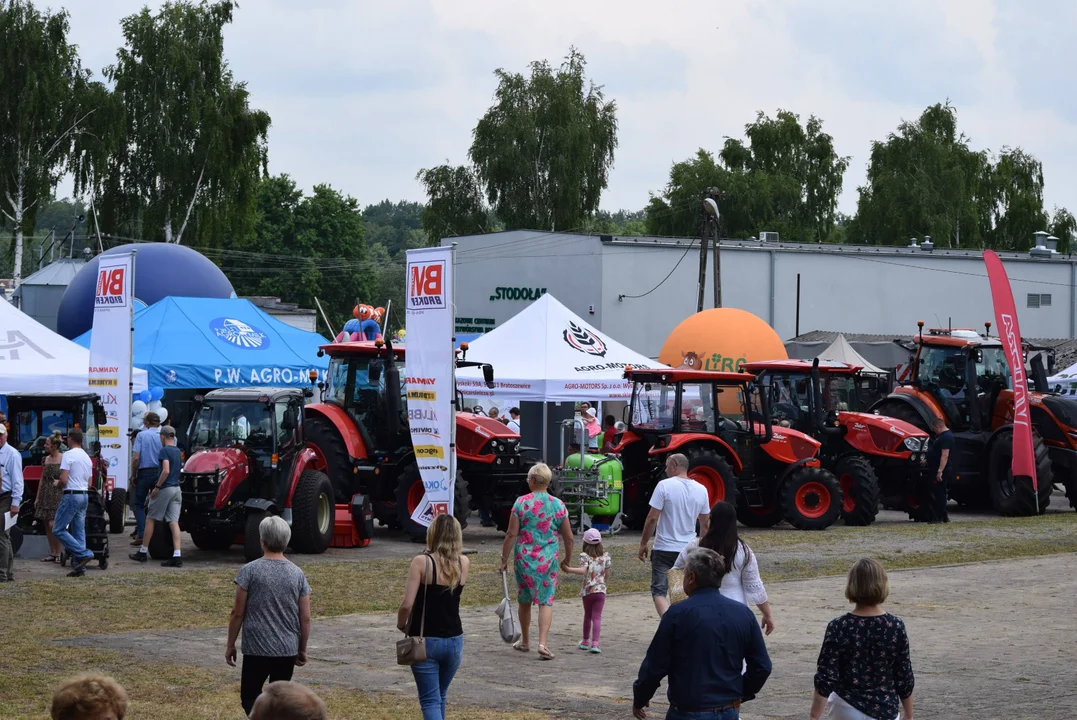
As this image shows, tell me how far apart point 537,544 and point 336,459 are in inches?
328

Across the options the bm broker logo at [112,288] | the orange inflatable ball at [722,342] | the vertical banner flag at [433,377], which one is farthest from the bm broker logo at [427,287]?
the orange inflatable ball at [722,342]

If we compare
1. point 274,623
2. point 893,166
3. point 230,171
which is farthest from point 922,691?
point 893,166

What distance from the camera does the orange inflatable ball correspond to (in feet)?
104

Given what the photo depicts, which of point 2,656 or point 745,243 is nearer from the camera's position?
point 2,656

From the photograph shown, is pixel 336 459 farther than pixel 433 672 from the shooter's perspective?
Yes

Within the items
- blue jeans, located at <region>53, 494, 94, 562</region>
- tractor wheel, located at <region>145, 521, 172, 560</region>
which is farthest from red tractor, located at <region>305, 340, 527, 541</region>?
blue jeans, located at <region>53, 494, 94, 562</region>

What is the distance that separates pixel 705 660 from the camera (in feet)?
18.9

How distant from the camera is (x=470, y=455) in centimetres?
1867

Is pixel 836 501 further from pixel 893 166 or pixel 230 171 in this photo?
pixel 893 166

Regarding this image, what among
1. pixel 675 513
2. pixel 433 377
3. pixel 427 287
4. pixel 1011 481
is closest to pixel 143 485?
pixel 433 377

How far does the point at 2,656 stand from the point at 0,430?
462 cm

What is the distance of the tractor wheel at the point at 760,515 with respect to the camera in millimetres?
20516

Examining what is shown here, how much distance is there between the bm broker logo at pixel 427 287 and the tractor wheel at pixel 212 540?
437cm

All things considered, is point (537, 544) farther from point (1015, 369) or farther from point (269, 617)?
point (1015, 369)
